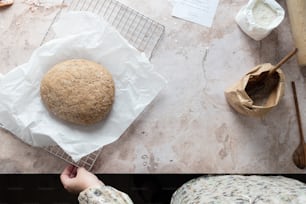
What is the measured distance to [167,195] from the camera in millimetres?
1428

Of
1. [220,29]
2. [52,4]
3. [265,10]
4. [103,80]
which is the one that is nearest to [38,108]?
[103,80]

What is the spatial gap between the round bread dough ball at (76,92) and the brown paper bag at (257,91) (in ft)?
1.00

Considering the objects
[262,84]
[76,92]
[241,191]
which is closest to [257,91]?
[262,84]

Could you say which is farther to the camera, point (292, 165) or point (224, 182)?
point (292, 165)

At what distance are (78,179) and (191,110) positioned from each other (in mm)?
328

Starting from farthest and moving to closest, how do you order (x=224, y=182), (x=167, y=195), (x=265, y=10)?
(x=167, y=195)
(x=265, y=10)
(x=224, y=182)

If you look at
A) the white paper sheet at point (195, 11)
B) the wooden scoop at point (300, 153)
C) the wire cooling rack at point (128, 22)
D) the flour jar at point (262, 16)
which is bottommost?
the wooden scoop at point (300, 153)

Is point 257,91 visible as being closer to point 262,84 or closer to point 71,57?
point 262,84

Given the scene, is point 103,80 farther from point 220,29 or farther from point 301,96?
point 301,96

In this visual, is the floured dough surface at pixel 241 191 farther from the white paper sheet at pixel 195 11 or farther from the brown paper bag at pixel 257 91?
the white paper sheet at pixel 195 11

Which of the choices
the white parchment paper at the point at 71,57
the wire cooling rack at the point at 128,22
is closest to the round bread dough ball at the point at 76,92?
the white parchment paper at the point at 71,57

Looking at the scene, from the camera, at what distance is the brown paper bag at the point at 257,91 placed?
1.08 m

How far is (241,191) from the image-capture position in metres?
0.91

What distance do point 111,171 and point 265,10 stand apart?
55 centimetres
